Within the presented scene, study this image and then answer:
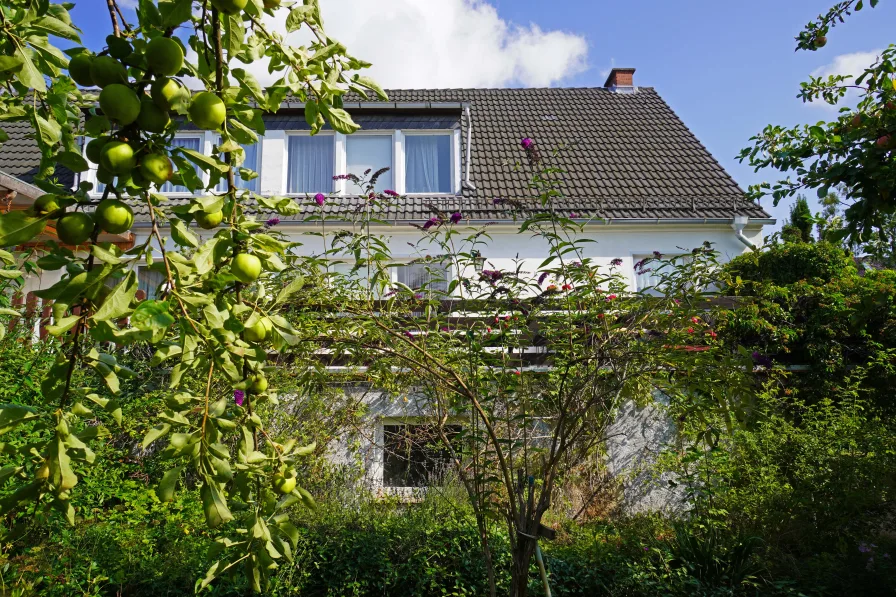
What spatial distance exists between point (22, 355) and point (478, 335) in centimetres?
366

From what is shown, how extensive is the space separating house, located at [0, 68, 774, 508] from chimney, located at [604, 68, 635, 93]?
8.64ft

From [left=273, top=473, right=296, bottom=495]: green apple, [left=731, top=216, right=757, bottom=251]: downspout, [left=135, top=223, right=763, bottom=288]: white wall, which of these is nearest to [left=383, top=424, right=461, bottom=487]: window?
[left=135, top=223, right=763, bottom=288]: white wall

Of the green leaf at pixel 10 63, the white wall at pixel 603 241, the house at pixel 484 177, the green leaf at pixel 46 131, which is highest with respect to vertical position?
the house at pixel 484 177

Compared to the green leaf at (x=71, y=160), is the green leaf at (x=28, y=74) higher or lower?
higher

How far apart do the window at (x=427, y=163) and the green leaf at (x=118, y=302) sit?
10336 mm

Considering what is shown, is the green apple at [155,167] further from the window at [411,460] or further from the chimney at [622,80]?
the chimney at [622,80]

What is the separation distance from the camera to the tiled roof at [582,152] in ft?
34.3

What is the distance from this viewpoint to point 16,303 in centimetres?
526

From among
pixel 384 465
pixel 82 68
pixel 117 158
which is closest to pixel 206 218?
pixel 117 158

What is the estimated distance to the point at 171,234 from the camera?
0.94m

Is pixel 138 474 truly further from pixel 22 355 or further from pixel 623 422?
pixel 623 422

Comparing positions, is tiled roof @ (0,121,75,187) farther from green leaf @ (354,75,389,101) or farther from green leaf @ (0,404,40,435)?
green leaf @ (0,404,40,435)

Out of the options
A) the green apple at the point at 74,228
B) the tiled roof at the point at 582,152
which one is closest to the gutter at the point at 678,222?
the tiled roof at the point at 582,152

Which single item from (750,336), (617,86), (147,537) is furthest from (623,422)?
(617,86)
